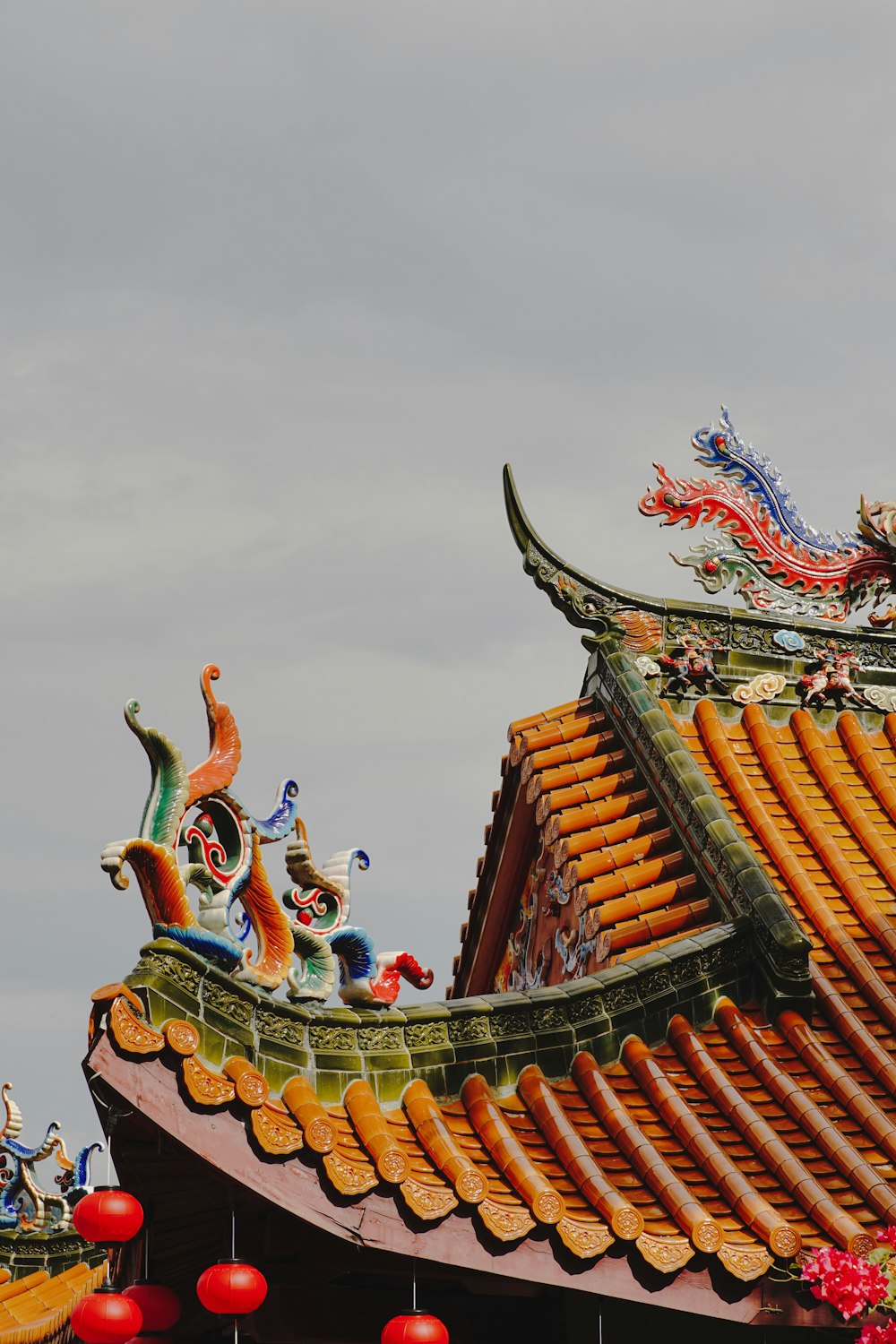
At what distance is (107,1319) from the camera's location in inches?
279

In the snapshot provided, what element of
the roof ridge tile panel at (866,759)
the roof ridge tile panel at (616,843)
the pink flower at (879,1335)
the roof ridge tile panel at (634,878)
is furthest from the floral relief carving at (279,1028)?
the roof ridge tile panel at (866,759)

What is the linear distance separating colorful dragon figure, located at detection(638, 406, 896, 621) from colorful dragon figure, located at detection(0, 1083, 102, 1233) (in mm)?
7467

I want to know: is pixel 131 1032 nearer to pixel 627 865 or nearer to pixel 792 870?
pixel 627 865

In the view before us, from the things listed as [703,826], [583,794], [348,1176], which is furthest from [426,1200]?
[583,794]

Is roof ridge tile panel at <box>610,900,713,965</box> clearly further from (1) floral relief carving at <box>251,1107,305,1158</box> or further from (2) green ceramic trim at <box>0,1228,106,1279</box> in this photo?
(2) green ceramic trim at <box>0,1228,106,1279</box>

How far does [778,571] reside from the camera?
11.4 meters

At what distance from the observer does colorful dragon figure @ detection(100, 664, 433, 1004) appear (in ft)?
23.1

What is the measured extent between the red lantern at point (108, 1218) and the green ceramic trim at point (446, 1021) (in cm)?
73

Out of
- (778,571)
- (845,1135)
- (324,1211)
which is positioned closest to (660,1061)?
(845,1135)

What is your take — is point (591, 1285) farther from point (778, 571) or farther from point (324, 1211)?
point (778, 571)

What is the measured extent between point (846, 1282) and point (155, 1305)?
2799mm

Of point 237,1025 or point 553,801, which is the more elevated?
point 553,801

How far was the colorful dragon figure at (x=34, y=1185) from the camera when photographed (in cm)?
1549

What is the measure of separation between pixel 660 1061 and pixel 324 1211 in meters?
2.12
